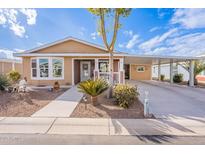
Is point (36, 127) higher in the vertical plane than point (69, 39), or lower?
lower

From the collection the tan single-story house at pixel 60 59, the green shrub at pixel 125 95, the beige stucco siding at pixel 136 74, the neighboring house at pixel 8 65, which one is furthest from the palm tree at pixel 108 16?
the neighboring house at pixel 8 65

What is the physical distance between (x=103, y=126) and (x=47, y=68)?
11189 mm

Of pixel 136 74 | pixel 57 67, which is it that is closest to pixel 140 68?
pixel 136 74

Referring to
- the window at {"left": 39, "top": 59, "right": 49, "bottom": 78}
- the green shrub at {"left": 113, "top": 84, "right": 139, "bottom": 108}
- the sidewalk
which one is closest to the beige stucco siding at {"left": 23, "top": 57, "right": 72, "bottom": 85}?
the window at {"left": 39, "top": 59, "right": 49, "bottom": 78}

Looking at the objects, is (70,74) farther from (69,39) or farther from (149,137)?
(149,137)

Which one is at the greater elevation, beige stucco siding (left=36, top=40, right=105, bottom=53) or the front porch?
beige stucco siding (left=36, top=40, right=105, bottom=53)

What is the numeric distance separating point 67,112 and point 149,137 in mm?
3691

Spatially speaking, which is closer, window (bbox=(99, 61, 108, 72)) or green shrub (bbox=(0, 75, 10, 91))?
green shrub (bbox=(0, 75, 10, 91))

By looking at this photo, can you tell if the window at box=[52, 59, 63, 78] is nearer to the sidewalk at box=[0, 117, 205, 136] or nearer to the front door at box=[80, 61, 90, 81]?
the front door at box=[80, 61, 90, 81]

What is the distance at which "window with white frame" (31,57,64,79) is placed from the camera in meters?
15.2

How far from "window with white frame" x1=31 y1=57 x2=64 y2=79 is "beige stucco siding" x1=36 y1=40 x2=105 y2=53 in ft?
3.23

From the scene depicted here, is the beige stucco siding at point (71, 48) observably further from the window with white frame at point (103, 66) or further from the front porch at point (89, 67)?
the window with white frame at point (103, 66)
